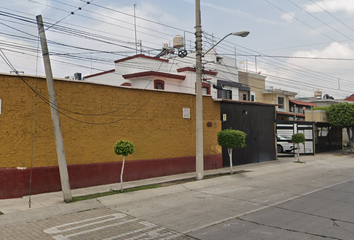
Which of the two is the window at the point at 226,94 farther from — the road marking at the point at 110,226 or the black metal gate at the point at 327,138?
the road marking at the point at 110,226

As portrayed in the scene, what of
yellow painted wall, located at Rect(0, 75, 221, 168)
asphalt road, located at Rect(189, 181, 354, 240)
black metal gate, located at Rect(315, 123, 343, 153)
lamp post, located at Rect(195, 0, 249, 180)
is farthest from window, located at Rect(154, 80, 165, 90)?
asphalt road, located at Rect(189, 181, 354, 240)

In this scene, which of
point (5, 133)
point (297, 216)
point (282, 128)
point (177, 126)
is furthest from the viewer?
point (282, 128)

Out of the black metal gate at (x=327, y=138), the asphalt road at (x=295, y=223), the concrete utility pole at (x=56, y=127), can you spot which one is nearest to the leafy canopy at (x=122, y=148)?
the concrete utility pole at (x=56, y=127)

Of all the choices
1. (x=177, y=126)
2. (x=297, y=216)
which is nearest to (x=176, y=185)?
(x=177, y=126)

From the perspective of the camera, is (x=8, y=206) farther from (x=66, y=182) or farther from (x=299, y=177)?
(x=299, y=177)

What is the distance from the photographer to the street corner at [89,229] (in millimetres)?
6609

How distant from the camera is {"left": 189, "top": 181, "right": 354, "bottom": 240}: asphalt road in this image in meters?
6.43

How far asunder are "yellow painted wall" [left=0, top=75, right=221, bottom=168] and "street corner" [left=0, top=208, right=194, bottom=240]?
3.70 metres

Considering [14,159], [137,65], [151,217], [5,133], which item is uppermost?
[137,65]

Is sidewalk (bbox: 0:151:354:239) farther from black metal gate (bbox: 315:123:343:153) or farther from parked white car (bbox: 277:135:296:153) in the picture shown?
black metal gate (bbox: 315:123:343:153)

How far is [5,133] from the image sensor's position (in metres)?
10.2

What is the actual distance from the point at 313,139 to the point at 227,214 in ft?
62.9

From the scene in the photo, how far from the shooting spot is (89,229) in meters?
7.12

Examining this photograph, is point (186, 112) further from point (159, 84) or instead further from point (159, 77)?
point (159, 84)
